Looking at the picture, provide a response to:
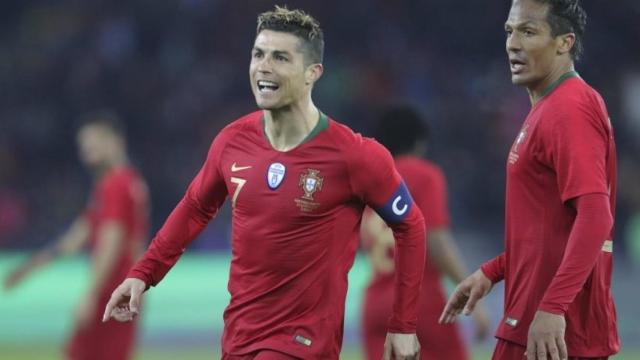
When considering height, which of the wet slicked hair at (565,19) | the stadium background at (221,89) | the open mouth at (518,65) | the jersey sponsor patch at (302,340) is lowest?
the jersey sponsor patch at (302,340)

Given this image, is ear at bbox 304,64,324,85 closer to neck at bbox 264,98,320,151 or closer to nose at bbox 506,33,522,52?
neck at bbox 264,98,320,151

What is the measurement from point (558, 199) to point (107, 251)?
4.92 meters

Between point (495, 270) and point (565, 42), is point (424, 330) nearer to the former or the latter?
point (495, 270)

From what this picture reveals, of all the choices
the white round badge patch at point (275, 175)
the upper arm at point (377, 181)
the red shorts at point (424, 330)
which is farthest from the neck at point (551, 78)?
the red shorts at point (424, 330)

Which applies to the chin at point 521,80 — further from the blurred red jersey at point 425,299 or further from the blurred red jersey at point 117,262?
the blurred red jersey at point 117,262

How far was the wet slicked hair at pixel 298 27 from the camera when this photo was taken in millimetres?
5312

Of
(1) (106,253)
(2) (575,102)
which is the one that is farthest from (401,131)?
(2) (575,102)

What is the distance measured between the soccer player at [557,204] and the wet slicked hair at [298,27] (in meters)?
0.93

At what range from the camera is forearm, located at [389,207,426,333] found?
515 cm

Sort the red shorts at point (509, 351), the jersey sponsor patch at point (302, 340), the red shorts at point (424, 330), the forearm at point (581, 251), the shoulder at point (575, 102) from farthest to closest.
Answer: the red shorts at point (424, 330) < the jersey sponsor patch at point (302, 340) < the red shorts at point (509, 351) < the shoulder at point (575, 102) < the forearm at point (581, 251)

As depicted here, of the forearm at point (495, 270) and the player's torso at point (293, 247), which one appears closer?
the player's torso at point (293, 247)

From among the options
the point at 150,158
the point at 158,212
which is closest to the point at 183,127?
the point at 150,158

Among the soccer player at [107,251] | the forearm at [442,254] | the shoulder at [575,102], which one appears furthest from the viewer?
the soccer player at [107,251]

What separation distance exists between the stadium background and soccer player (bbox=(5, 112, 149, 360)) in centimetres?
467
